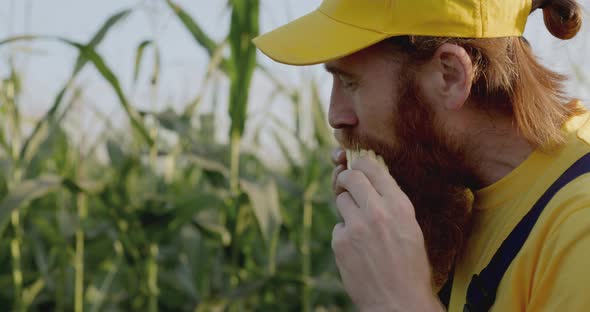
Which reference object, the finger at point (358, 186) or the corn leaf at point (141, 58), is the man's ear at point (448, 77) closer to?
the finger at point (358, 186)

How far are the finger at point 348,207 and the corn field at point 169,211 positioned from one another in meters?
1.06

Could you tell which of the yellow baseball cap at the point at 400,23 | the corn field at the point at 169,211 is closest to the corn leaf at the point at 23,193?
the corn field at the point at 169,211

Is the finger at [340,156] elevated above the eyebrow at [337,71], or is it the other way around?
the eyebrow at [337,71]

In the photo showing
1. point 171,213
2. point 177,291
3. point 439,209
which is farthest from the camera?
point 177,291

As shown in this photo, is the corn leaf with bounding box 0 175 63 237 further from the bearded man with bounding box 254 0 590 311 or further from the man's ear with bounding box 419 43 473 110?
the man's ear with bounding box 419 43 473 110

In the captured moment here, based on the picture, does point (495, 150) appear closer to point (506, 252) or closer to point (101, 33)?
point (506, 252)

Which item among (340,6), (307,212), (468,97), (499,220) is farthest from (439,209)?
(307,212)

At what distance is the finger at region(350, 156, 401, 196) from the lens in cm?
158

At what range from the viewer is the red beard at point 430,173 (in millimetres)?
1649

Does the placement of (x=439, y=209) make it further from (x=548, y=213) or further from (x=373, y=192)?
(x=548, y=213)

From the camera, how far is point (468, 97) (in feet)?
5.51

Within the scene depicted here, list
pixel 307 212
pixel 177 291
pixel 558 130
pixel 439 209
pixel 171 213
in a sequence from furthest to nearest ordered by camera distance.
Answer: pixel 177 291 → pixel 307 212 → pixel 171 213 → pixel 439 209 → pixel 558 130

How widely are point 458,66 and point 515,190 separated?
272 mm

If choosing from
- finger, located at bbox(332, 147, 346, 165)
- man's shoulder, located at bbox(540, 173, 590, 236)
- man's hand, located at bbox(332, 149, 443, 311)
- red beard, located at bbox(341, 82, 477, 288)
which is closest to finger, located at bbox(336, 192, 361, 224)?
man's hand, located at bbox(332, 149, 443, 311)
